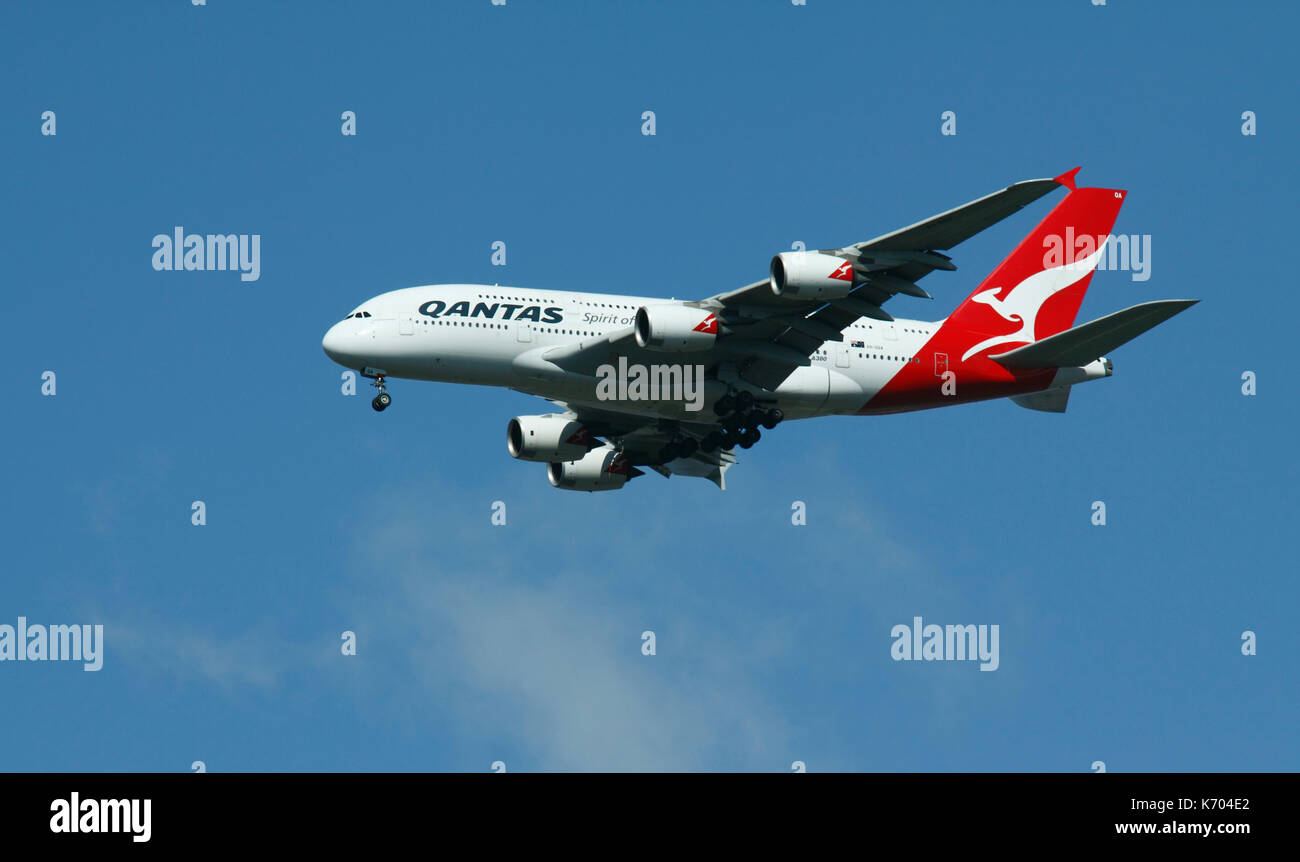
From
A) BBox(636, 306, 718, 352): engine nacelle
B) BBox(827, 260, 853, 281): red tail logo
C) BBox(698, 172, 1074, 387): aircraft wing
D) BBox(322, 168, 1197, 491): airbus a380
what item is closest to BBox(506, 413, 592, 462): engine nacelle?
BBox(322, 168, 1197, 491): airbus a380

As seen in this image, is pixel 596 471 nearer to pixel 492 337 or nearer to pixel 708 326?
pixel 492 337

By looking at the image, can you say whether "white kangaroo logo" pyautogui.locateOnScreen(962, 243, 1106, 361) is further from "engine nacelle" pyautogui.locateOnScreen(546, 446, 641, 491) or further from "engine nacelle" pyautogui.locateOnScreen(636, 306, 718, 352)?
"engine nacelle" pyautogui.locateOnScreen(546, 446, 641, 491)

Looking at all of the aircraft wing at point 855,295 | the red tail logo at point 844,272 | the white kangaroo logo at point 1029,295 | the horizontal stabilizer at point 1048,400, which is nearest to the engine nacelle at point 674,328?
the aircraft wing at point 855,295

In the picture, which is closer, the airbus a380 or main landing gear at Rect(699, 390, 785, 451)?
the airbus a380

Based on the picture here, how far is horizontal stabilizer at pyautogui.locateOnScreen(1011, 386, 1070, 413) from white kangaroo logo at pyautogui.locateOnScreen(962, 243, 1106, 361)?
1.83 meters

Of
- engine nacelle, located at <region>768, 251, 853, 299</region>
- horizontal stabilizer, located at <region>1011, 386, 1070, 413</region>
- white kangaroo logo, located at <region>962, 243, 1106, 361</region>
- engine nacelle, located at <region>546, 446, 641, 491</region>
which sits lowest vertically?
engine nacelle, located at <region>546, 446, 641, 491</region>

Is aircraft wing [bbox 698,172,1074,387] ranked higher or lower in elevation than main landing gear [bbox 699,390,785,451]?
higher

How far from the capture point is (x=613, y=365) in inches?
1759

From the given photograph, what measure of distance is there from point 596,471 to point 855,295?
1376 cm

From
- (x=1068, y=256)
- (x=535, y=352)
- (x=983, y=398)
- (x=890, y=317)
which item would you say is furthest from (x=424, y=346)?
(x=1068, y=256)

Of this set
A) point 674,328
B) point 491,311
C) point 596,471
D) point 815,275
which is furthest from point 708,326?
point 596,471

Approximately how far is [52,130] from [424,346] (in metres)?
14.1

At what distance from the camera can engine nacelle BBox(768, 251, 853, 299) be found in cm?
4094
